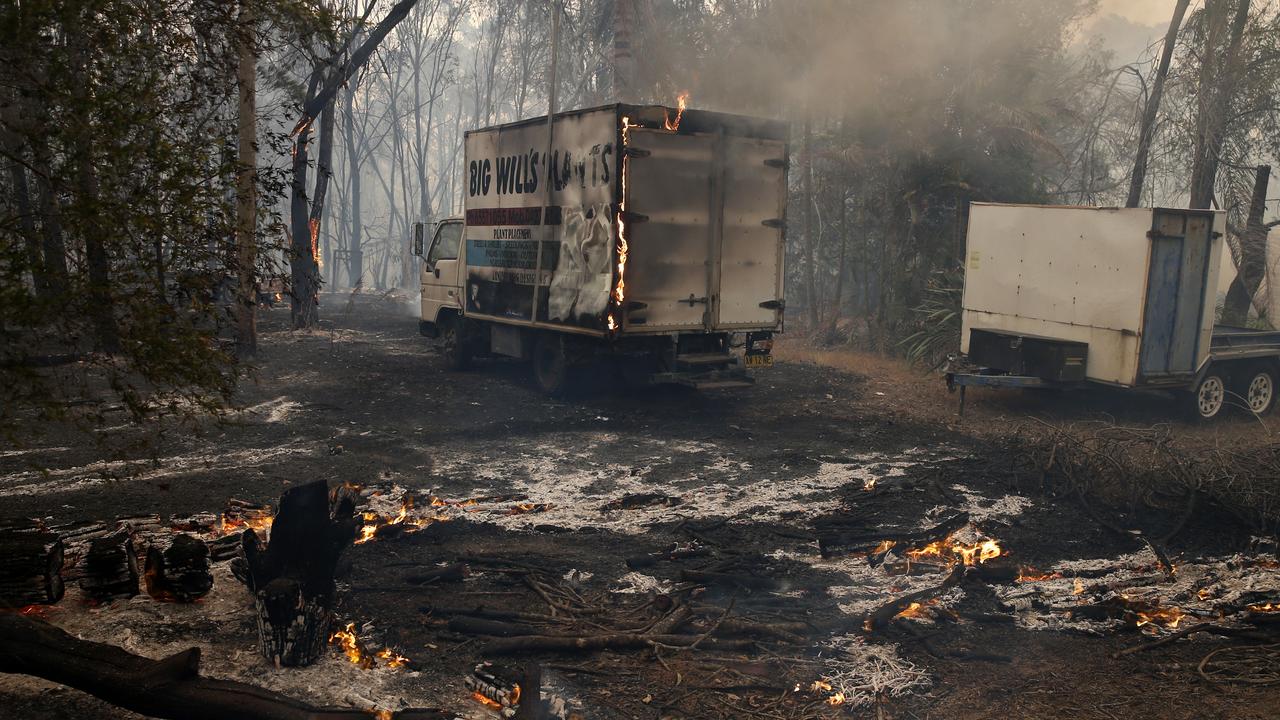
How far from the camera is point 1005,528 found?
7.40 m

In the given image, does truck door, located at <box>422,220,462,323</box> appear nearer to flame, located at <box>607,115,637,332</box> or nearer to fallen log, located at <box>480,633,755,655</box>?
flame, located at <box>607,115,637,332</box>

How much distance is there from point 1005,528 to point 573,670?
167 inches

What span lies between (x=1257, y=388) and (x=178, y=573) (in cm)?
1350

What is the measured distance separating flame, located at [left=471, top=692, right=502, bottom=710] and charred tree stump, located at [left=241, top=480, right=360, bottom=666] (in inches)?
38.4

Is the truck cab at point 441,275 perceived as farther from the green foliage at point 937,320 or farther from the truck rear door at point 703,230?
the green foliage at point 937,320

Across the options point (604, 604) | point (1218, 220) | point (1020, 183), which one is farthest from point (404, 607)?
point (1020, 183)

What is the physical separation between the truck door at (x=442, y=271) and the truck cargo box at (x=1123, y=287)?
8010 millimetres

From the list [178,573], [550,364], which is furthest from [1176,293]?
[178,573]

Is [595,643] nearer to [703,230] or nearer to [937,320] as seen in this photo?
[703,230]

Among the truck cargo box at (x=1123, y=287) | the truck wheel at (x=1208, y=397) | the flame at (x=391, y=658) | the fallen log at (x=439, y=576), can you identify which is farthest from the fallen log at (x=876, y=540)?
the truck wheel at (x=1208, y=397)

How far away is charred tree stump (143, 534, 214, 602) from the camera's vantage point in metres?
5.53

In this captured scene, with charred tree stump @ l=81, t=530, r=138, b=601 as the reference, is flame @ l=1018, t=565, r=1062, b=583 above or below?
below

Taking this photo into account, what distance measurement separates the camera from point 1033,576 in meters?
6.37

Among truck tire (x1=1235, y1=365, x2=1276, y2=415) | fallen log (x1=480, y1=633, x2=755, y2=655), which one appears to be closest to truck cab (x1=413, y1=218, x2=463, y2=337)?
fallen log (x1=480, y1=633, x2=755, y2=655)
